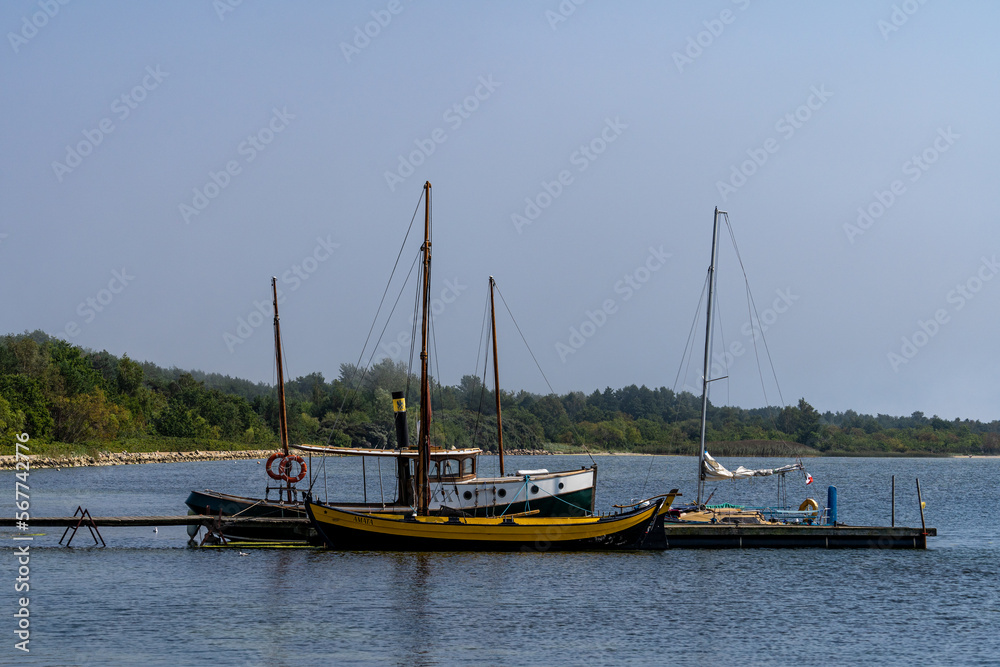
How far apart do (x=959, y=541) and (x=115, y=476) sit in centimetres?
7444

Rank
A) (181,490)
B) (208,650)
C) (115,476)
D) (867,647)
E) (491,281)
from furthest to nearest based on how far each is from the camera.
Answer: (115,476)
(181,490)
(491,281)
(867,647)
(208,650)

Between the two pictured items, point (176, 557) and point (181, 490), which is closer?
point (176, 557)

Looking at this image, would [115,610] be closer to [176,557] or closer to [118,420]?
[176,557]

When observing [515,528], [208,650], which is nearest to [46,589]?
[208,650]

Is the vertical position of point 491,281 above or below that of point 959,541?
above

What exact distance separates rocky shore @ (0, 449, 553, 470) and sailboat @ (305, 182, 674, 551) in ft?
244

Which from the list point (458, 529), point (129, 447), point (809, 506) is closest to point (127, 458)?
point (129, 447)

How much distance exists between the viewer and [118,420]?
139000 millimetres

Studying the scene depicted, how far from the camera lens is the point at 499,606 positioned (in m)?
30.0

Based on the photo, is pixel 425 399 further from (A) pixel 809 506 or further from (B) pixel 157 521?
(A) pixel 809 506

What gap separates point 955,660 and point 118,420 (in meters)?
130

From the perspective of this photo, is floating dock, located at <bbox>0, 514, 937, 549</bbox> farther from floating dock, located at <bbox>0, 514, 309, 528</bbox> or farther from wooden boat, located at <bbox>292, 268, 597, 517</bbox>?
wooden boat, located at <bbox>292, 268, 597, 517</bbox>

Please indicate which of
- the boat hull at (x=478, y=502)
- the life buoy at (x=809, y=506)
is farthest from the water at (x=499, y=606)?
the life buoy at (x=809, y=506)

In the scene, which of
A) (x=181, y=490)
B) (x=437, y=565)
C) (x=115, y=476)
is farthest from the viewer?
(x=115, y=476)
